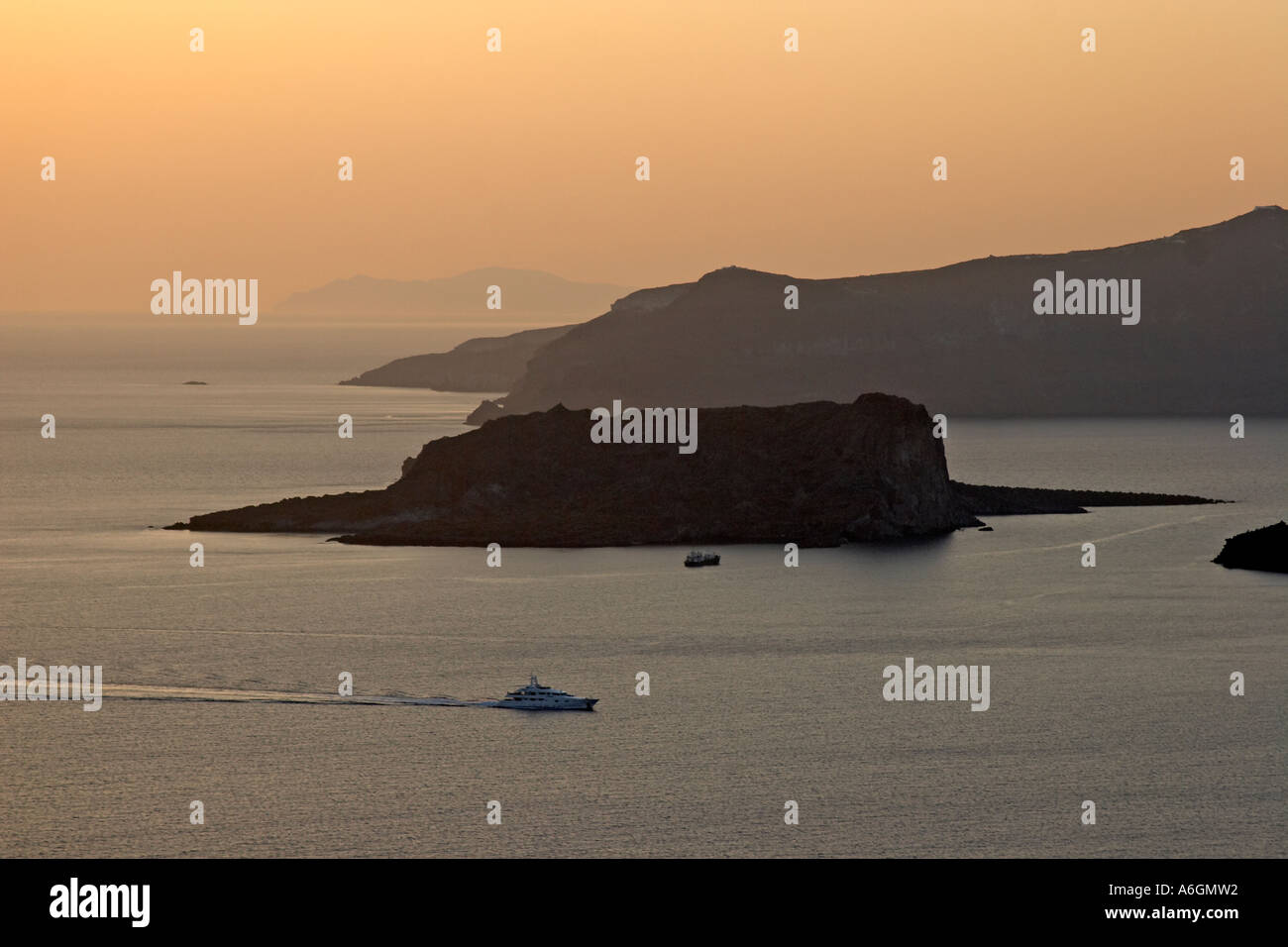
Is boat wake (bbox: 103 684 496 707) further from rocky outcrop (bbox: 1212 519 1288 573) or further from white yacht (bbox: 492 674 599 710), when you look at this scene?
rocky outcrop (bbox: 1212 519 1288 573)

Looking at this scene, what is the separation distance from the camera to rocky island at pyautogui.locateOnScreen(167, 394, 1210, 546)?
9588 cm

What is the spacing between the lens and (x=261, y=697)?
53.3 m

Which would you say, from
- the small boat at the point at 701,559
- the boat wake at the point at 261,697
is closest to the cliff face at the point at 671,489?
the small boat at the point at 701,559

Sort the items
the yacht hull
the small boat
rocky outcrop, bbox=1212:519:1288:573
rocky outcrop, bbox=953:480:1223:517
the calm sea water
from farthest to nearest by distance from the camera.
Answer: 1. rocky outcrop, bbox=953:480:1223:517
2. rocky outcrop, bbox=1212:519:1288:573
3. the small boat
4. the yacht hull
5. the calm sea water

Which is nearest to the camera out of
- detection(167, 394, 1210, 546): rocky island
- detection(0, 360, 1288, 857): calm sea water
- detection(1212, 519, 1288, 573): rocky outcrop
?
detection(0, 360, 1288, 857): calm sea water

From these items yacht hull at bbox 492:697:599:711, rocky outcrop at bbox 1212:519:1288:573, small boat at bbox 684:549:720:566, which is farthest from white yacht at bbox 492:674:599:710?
rocky outcrop at bbox 1212:519:1288:573

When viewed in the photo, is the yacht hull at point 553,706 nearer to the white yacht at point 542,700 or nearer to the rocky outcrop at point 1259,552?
the white yacht at point 542,700

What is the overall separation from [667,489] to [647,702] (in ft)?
152

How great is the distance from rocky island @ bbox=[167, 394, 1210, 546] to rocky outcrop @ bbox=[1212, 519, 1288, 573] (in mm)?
17838

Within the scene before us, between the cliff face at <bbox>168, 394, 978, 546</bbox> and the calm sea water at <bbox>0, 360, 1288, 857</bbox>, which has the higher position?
the cliff face at <bbox>168, 394, 978, 546</bbox>

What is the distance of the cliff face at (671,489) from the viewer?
315 feet

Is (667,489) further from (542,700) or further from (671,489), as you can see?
(542,700)

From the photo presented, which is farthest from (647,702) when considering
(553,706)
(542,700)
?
(542,700)

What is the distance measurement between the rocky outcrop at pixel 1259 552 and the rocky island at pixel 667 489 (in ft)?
58.5
